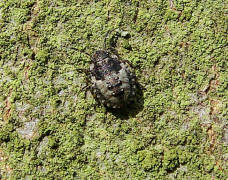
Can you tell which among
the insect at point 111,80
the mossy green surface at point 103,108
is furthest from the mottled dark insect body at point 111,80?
the mossy green surface at point 103,108

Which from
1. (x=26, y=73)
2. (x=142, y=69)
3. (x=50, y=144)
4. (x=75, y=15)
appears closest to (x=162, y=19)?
(x=142, y=69)

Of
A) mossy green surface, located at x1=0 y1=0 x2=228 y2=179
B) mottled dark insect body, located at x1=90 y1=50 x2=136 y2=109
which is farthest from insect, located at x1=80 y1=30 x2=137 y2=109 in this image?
mossy green surface, located at x1=0 y1=0 x2=228 y2=179

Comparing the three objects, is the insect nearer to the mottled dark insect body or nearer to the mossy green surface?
the mottled dark insect body

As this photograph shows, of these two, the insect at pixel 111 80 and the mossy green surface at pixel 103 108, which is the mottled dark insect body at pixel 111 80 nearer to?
the insect at pixel 111 80

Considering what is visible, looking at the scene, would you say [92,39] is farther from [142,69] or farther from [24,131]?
[24,131]

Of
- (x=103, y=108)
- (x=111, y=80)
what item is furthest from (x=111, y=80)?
(x=103, y=108)

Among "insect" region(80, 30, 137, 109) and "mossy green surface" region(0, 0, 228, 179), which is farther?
"insect" region(80, 30, 137, 109)

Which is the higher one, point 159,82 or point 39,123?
point 159,82

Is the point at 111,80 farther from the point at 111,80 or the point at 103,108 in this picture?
the point at 103,108
